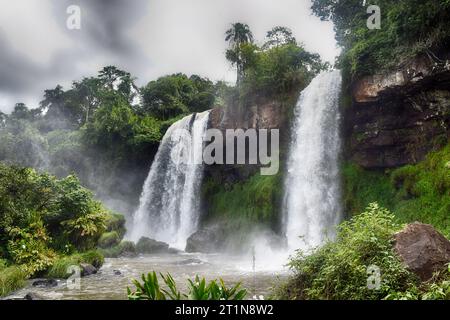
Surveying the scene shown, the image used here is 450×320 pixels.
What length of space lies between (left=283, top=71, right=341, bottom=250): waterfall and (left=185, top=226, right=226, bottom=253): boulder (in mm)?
4622

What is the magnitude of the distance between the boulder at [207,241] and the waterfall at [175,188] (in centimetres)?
320

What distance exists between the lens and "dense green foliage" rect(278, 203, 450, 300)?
6.08m

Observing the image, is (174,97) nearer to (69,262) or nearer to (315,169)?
(315,169)

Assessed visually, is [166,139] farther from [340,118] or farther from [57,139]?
[57,139]

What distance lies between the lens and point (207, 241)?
22.6 metres

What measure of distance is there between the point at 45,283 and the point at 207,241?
11.9m

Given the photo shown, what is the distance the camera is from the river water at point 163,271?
1019 centimetres

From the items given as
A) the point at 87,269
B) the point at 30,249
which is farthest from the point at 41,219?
the point at 87,269

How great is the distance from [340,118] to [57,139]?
35.6 m

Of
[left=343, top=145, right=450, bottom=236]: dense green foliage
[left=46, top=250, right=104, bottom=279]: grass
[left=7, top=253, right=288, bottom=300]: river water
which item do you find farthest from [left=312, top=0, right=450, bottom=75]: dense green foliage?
[left=46, top=250, right=104, bottom=279]: grass

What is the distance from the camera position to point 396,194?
16906 mm

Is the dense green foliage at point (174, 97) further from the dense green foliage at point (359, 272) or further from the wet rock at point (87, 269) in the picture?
the dense green foliage at point (359, 272)

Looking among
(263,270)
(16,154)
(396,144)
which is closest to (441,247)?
(263,270)

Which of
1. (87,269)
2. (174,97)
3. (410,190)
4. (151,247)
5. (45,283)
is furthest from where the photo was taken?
(174,97)
